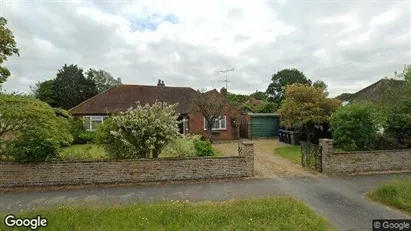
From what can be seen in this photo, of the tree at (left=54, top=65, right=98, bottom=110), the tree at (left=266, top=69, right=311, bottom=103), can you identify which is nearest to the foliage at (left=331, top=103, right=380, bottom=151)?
the tree at (left=54, top=65, right=98, bottom=110)

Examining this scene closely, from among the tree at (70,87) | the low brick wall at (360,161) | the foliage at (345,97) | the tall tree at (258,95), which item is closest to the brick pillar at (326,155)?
the low brick wall at (360,161)

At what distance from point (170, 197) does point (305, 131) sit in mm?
13894

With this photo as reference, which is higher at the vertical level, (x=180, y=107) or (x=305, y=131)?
(x=180, y=107)

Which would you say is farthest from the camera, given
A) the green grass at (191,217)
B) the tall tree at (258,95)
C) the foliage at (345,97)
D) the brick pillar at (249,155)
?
the tall tree at (258,95)

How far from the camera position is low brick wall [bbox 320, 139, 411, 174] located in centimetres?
1171

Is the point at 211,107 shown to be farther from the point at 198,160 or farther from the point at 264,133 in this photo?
the point at 198,160

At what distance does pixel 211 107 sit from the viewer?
22.1 m

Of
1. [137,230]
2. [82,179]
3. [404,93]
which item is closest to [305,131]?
[404,93]

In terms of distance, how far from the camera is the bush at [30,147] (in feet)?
33.3

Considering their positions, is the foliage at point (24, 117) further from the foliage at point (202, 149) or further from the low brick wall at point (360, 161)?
the low brick wall at point (360, 161)

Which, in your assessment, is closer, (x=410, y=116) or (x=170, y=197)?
(x=170, y=197)

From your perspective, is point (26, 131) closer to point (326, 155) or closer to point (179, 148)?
point (179, 148)

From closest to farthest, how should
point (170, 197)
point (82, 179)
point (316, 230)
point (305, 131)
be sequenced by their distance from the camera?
point (316, 230)
point (170, 197)
point (82, 179)
point (305, 131)

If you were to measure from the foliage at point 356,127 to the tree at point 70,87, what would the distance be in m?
34.9
